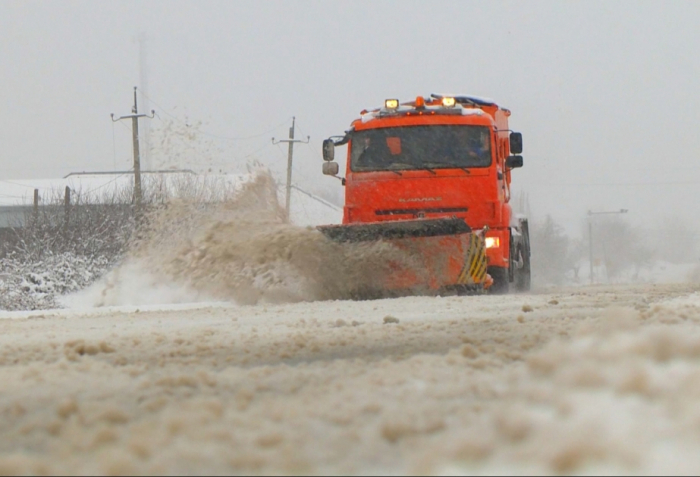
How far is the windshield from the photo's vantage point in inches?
472

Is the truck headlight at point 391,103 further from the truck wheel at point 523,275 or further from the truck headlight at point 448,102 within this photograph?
the truck wheel at point 523,275

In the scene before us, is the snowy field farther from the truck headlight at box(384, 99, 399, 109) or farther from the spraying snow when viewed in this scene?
the truck headlight at box(384, 99, 399, 109)

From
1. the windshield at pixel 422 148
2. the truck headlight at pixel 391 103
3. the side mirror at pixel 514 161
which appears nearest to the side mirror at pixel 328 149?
the windshield at pixel 422 148

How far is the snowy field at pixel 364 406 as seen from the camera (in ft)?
6.81

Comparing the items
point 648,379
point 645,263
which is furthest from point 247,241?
point 645,263

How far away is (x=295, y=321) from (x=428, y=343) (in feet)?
7.87

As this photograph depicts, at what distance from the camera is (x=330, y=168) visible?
12.6m

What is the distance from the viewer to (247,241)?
40.3ft

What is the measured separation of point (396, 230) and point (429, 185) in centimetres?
108

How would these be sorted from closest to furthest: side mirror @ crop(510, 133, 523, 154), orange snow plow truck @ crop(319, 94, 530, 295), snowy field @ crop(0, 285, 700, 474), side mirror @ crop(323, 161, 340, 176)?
snowy field @ crop(0, 285, 700, 474)
orange snow plow truck @ crop(319, 94, 530, 295)
side mirror @ crop(323, 161, 340, 176)
side mirror @ crop(510, 133, 523, 154)

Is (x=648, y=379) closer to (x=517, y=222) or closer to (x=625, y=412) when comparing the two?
(x=625, y=412)

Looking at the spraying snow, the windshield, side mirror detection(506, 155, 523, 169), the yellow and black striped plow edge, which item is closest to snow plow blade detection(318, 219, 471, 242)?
the spraying snow

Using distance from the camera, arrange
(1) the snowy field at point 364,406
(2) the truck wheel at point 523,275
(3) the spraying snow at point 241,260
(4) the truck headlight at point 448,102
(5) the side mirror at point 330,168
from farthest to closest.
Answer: (2) the truck wheel at point 523,275 → (5) the side mirror at point 330,168 → (4) the truck headlight at point 448,102 → (3) the spraying snow at point 241,260 → (1) the snowy field at point 364,406

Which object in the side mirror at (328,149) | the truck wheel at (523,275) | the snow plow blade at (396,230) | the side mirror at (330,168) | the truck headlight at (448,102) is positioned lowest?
the truck wheel at (523,275)
